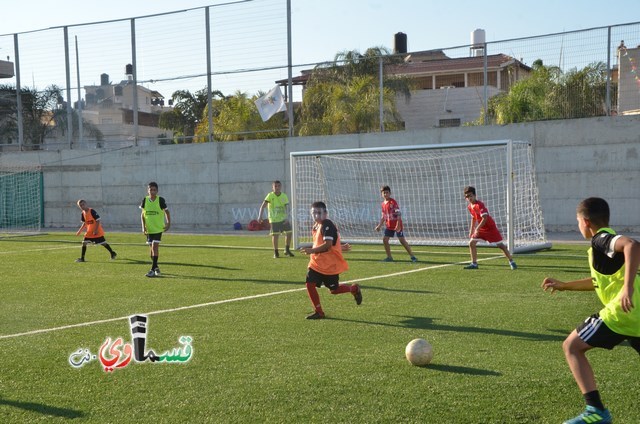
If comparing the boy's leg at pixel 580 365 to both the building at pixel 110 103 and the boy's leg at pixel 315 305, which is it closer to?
the boy's leg at pixel 315 305

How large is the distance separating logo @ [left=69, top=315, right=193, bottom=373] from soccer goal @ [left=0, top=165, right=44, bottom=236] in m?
25.9

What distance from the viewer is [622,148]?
2123cm

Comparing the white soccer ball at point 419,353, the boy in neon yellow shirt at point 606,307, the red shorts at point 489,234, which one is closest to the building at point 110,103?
the red shorts at point 489,234

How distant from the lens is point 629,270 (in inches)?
180

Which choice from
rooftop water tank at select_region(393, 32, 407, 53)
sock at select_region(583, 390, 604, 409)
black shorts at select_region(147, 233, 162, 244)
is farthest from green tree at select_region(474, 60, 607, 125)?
rooftop water tank at select_region(393, 32, 407, 53)

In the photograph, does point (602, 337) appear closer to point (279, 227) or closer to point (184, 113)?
point (279, 227)

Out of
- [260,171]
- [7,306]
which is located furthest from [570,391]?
[260,171]

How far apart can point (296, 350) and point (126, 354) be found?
5.47 feet

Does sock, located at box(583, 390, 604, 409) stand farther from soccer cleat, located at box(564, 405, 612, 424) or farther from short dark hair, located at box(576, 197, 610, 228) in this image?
short dark hair, located at box(576, 197, 610, 228)

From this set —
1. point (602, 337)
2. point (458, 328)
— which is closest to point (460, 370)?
point (602, 337)

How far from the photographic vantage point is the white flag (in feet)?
89.4

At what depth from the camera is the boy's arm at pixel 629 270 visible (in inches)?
179

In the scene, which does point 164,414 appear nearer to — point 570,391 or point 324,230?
point 570,391

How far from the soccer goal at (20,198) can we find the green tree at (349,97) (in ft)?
39.8
